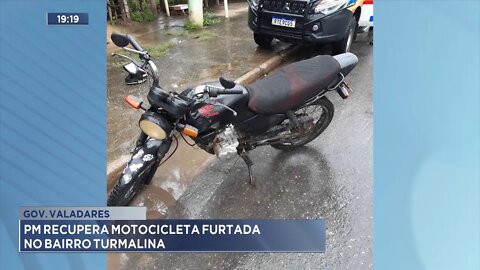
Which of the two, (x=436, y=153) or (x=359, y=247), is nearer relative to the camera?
(x=436, y=153)

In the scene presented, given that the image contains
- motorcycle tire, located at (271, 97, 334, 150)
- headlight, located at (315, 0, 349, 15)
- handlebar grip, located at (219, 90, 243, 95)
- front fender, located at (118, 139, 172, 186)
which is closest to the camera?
handlebar grip, located at (219, 90, 243, 95)

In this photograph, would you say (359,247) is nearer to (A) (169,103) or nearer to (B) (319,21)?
(A) (169,103)

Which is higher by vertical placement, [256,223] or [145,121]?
[145,121]

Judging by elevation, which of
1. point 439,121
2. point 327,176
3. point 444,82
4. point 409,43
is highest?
point 409,43

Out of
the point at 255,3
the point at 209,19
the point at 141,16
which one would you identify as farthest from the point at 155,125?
the point at 209,19

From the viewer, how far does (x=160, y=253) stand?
1.46 m

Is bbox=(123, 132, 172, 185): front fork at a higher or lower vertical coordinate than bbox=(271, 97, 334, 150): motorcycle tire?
higher

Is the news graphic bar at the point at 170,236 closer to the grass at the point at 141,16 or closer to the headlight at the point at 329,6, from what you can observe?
the grass at the point at 141,16

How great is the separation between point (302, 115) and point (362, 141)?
0.47 m

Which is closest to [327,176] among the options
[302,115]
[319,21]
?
[302,115]

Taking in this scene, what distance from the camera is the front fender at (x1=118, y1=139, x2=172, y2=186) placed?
6.04 feet

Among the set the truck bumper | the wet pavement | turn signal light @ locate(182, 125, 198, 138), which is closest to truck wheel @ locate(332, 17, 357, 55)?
the truck bumper

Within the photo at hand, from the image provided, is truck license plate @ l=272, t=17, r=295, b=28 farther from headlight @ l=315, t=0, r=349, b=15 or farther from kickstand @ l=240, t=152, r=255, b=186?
kickstand @ l=240, t=152, r=255, b=186

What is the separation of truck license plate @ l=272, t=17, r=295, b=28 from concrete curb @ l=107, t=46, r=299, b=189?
6.9 inches
